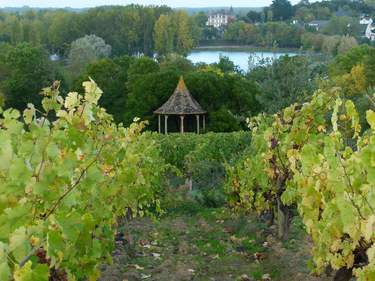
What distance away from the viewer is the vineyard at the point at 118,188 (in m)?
2.94

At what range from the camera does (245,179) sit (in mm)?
9516

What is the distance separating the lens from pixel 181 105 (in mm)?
26062

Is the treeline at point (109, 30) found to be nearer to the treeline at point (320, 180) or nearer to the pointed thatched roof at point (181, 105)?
the pointed thatched roof at point (181, 105)

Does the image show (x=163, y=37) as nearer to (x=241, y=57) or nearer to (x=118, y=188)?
(x=241, y=57)

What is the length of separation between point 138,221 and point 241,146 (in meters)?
6.43

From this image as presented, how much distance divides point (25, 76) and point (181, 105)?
63.6 ft

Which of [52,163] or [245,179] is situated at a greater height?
[52,163]

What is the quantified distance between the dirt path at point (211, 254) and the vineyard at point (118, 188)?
9cm

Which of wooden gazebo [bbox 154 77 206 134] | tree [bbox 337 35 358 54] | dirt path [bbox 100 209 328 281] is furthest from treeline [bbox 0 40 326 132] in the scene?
tree [bbox 337 35 358 54]

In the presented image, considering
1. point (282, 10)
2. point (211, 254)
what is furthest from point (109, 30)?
point (211, 254)

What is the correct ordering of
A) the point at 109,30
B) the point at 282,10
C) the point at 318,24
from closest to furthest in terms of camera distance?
the point at 109,30, the point at 318,24, the point at 282,10

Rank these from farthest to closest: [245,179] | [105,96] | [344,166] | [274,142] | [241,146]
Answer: [105,96] < [241,146] < [245,179] < [274,142] < [344,166]

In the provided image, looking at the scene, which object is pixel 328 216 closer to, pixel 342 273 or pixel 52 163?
pixel 342 273

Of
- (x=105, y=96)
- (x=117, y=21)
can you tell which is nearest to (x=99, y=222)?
(x=105, y=96)
